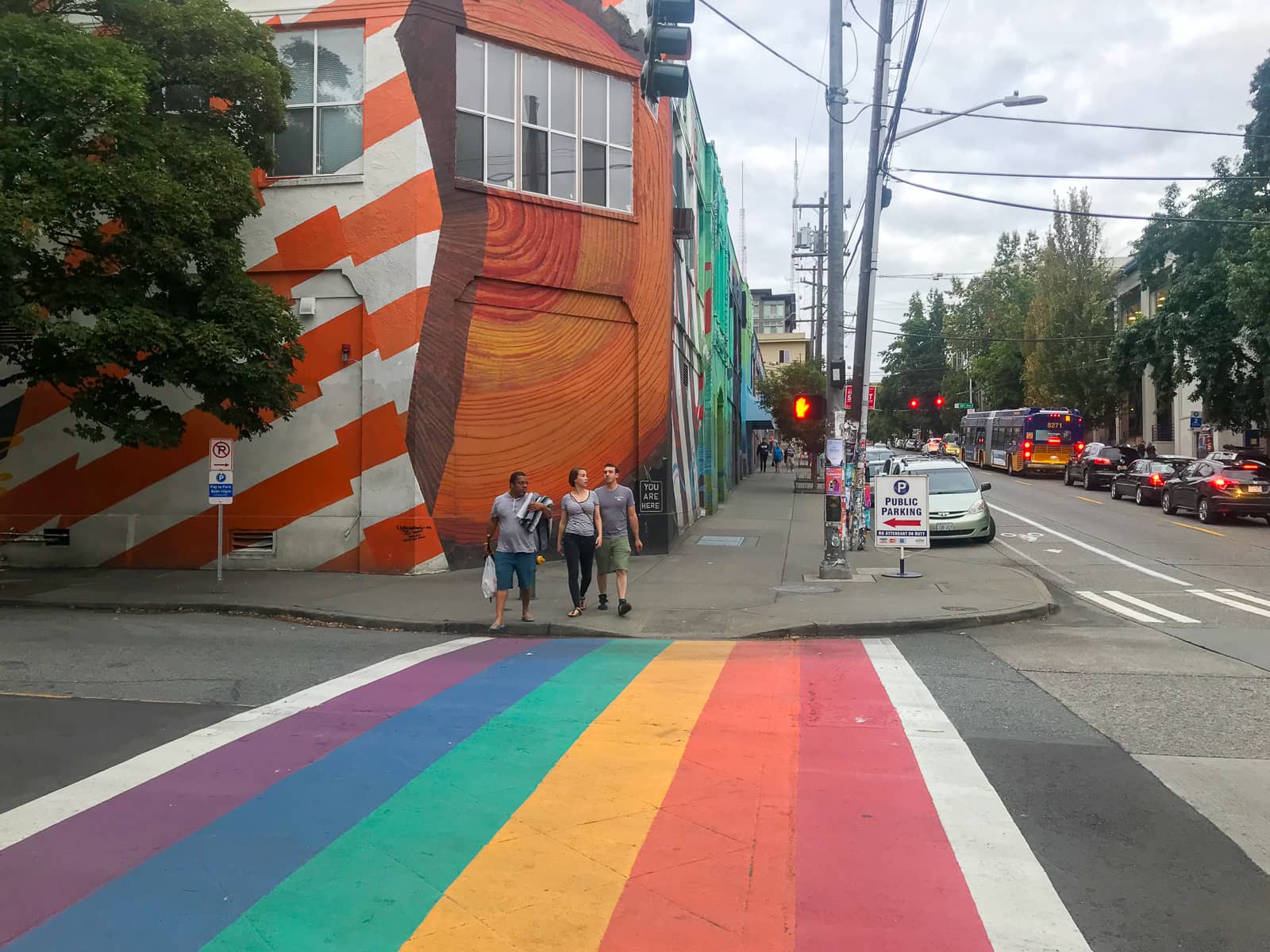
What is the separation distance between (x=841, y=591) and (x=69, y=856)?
413 inches

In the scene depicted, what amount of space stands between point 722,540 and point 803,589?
20.4ft

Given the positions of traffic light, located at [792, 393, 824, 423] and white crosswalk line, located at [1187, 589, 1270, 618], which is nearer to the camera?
white crosswalk line, located at [1187, 589, 1270, 618]

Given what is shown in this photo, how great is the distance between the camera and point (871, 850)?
14.9 feet

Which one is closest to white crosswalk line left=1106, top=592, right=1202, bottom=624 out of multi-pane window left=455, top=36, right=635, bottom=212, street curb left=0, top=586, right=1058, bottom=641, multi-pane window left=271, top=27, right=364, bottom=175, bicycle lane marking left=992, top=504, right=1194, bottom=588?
street curb left=0, top=586, right=1058, bottom=641

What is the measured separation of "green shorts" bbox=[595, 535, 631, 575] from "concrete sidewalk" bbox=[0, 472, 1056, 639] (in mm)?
587

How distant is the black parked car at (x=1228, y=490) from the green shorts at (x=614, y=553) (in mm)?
18372

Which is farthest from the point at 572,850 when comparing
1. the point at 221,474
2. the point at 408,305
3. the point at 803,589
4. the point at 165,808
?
the point at 408,305

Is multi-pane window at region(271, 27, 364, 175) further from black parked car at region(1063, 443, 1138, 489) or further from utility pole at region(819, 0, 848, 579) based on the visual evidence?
black parked car at region(1063, 443, 1138, 489)

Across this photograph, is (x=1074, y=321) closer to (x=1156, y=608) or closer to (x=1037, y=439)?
(x=1037, y=439)

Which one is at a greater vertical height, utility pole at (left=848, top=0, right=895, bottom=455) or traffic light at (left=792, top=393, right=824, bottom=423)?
utility pole at (left=848, top=0, right=895, bottom=455)

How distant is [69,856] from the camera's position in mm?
4523

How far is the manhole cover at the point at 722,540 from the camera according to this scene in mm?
19208

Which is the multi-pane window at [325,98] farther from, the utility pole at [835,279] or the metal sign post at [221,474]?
the utility pole at [835,279]

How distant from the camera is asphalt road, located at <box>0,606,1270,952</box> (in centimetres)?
387
